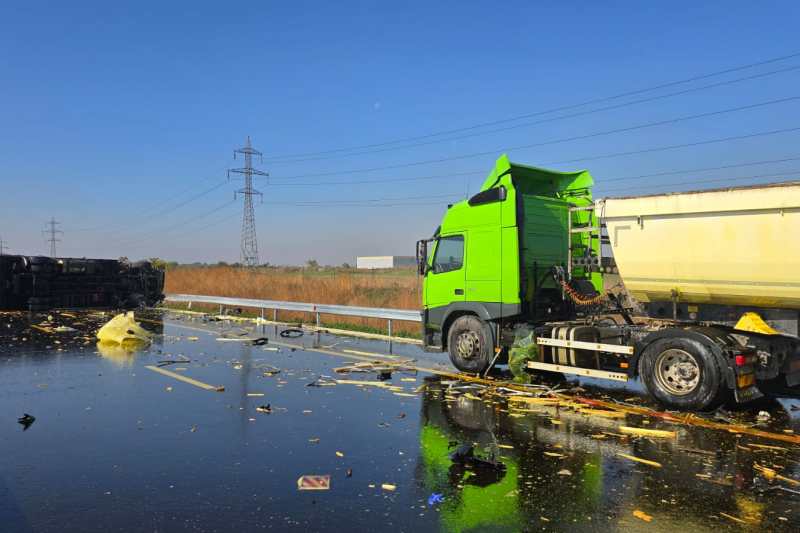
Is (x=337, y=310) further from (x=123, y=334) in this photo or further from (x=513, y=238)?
(x=513, y=238)

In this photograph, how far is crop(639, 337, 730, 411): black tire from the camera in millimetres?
7301

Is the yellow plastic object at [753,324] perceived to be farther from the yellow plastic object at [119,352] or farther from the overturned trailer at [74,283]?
the overturned trailer at [74,283]

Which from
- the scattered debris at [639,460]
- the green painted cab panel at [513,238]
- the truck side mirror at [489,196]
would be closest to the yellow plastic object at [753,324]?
the green painted cab panel at [513,238]

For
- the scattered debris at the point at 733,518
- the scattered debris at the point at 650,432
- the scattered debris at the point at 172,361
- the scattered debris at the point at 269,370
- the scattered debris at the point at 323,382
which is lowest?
the scattered debris at the point at 733,518

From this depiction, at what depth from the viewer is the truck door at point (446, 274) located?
10.6 meters

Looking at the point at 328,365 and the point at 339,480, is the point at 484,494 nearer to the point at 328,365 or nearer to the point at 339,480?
the point at 339,480

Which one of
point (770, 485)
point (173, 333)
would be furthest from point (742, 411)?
point (173, 333)

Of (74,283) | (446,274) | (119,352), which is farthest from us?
(74,283)

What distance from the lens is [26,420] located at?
6.95m

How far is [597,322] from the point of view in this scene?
919 centimetres

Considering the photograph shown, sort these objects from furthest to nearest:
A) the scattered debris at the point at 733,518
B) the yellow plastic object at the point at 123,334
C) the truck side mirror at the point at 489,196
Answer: the yellow plastic object at the point at 123,334 < the truck side mirror at the point at 489,196 < the scattered debris at the point at 733,518

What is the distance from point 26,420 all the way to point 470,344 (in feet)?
21.8

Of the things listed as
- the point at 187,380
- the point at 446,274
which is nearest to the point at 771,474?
the point at 446,274

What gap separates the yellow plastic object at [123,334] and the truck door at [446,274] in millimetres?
7490
